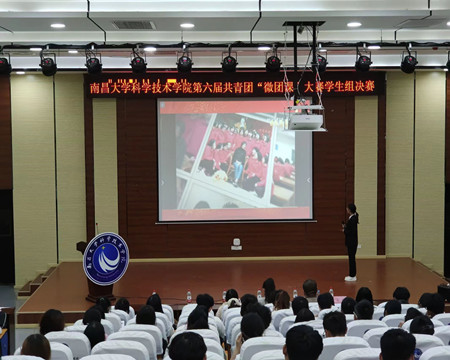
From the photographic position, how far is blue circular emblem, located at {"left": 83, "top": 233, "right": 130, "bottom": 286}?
920 cm

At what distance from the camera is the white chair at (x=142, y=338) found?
502 centimetres

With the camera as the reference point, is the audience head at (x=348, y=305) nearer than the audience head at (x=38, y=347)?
No

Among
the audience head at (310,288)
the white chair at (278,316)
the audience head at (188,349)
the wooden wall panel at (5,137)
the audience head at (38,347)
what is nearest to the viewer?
the audience head at (188,349)

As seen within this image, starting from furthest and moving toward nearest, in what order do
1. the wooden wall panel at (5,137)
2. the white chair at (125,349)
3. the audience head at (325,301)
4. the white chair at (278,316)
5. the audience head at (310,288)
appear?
the wooden wall panel at (5,137), the audience head at (310,288), the audience head at (325,301), the white chair at (278,316), the white chair at (125,349)

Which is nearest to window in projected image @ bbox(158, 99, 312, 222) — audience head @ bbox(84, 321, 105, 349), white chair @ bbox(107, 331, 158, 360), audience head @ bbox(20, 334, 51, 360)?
audience head @ bbox(84, 321, 105, 349)

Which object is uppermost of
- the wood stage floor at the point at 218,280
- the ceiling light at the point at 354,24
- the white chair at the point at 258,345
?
the ceiling light at the point at 354,24

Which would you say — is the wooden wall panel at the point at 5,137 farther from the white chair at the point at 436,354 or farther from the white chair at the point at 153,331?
the white chair at the point at 436,354

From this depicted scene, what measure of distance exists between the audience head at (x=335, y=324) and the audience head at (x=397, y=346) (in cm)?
115

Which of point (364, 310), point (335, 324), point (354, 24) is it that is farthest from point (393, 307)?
point (354, 24)

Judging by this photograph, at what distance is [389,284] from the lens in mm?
10594

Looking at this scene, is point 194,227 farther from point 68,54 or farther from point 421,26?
point 421,26

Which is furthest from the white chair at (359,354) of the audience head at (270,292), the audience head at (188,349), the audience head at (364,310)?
the audience head at (270,292)

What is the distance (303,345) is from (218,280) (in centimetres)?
753

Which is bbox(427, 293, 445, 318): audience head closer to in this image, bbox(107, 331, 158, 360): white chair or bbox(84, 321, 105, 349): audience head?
bbox(107, 331, 158, 360): white chair
